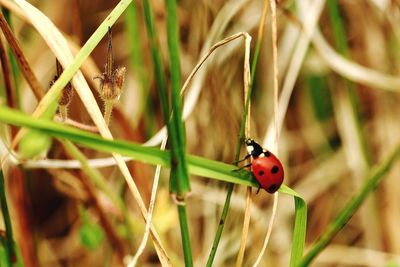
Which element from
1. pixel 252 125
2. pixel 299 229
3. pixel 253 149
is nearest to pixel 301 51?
pixel 252 125

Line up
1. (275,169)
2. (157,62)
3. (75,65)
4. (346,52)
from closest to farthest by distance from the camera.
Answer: (157,62) < (75,65) < (275,169) < (346,52)

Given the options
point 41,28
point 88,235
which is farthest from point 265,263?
point 41,28

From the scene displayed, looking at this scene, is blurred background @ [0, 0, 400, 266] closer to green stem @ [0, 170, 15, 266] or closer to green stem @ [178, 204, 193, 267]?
green stem @ [0, 170, 15, 266]

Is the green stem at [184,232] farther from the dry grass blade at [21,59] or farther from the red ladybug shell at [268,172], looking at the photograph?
the dry grass blade at [21,59]

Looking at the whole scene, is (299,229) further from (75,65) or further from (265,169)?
(75,65)

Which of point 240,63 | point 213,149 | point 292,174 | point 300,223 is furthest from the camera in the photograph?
point 292,174

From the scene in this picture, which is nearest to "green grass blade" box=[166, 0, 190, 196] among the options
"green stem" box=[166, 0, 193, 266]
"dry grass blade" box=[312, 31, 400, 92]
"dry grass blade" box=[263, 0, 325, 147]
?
"green stem" box=[166, 0, 193, 266]

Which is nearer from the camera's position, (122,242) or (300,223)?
(300,223)

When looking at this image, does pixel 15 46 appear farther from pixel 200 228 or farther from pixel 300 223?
pixel 200 228

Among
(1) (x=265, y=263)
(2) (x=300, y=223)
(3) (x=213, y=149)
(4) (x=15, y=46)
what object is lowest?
(2) (x=300, y=223)
